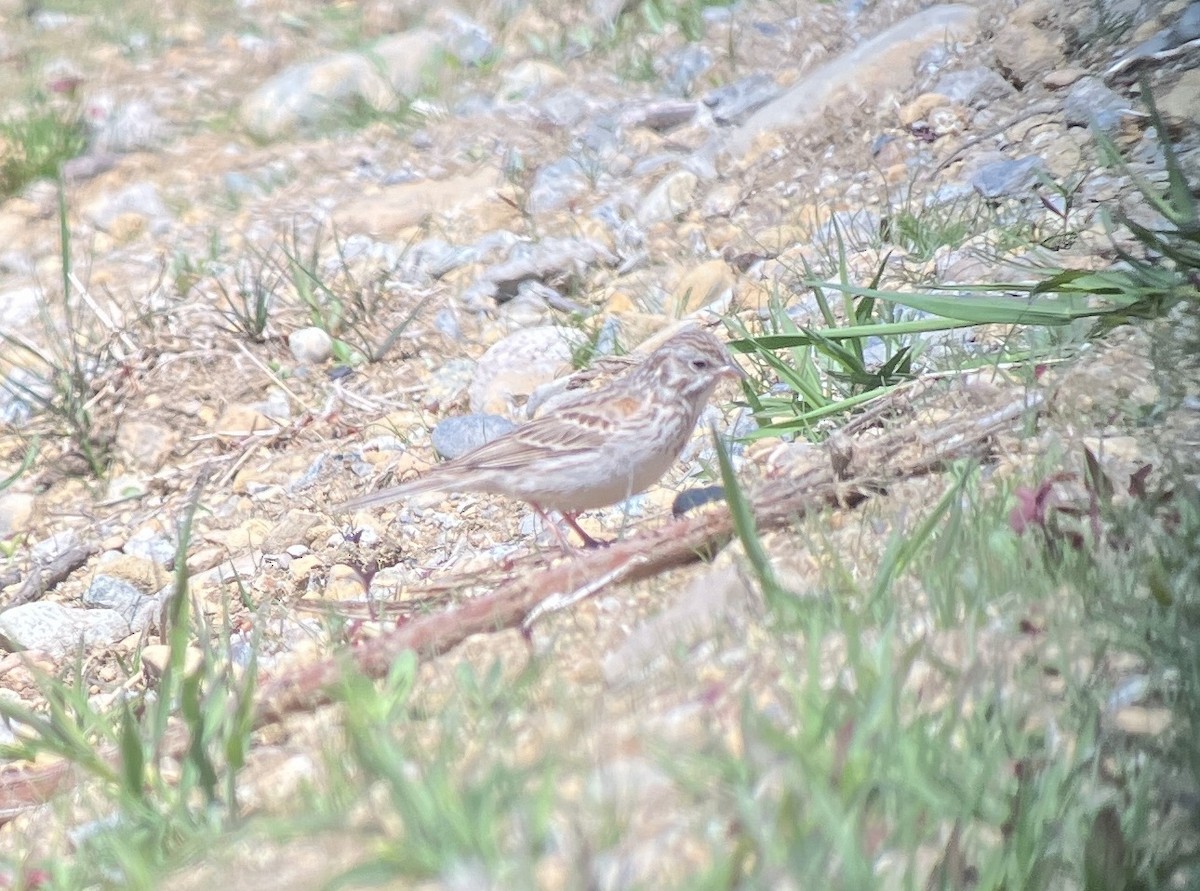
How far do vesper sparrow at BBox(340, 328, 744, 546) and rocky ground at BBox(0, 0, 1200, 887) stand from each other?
20cm

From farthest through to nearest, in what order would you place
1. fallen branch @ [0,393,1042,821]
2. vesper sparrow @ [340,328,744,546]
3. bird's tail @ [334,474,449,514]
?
1. bird's tail @ [334,474,449,514]
2. vesper sparrow @ [340,328,744,546]
3. fallen branch @ [0,393,1042,821]

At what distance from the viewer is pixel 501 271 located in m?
7.63

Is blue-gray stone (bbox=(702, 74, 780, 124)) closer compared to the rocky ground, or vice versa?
the rocky ground

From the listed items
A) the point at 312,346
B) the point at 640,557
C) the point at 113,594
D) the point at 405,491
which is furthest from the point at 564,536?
the point at 312,346

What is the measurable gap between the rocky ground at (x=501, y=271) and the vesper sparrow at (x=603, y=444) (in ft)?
0.66

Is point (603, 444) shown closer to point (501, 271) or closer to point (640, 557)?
point (640, 557)

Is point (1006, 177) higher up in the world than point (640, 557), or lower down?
higher up

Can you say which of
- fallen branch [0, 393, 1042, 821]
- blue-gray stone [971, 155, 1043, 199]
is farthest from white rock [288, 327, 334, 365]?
fallen branch [0, 393, 1042, 821]

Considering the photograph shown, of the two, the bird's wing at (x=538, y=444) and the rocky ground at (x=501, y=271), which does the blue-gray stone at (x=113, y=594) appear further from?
the bird's wing at (x=538, y=444)

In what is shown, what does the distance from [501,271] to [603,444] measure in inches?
101

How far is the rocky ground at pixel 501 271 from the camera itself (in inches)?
155

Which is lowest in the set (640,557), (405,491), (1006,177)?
(640,557)

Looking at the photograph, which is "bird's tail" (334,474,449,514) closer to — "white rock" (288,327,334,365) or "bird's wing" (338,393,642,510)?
"bird's wing" (338,393,642,510)

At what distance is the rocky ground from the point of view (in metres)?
3.93
